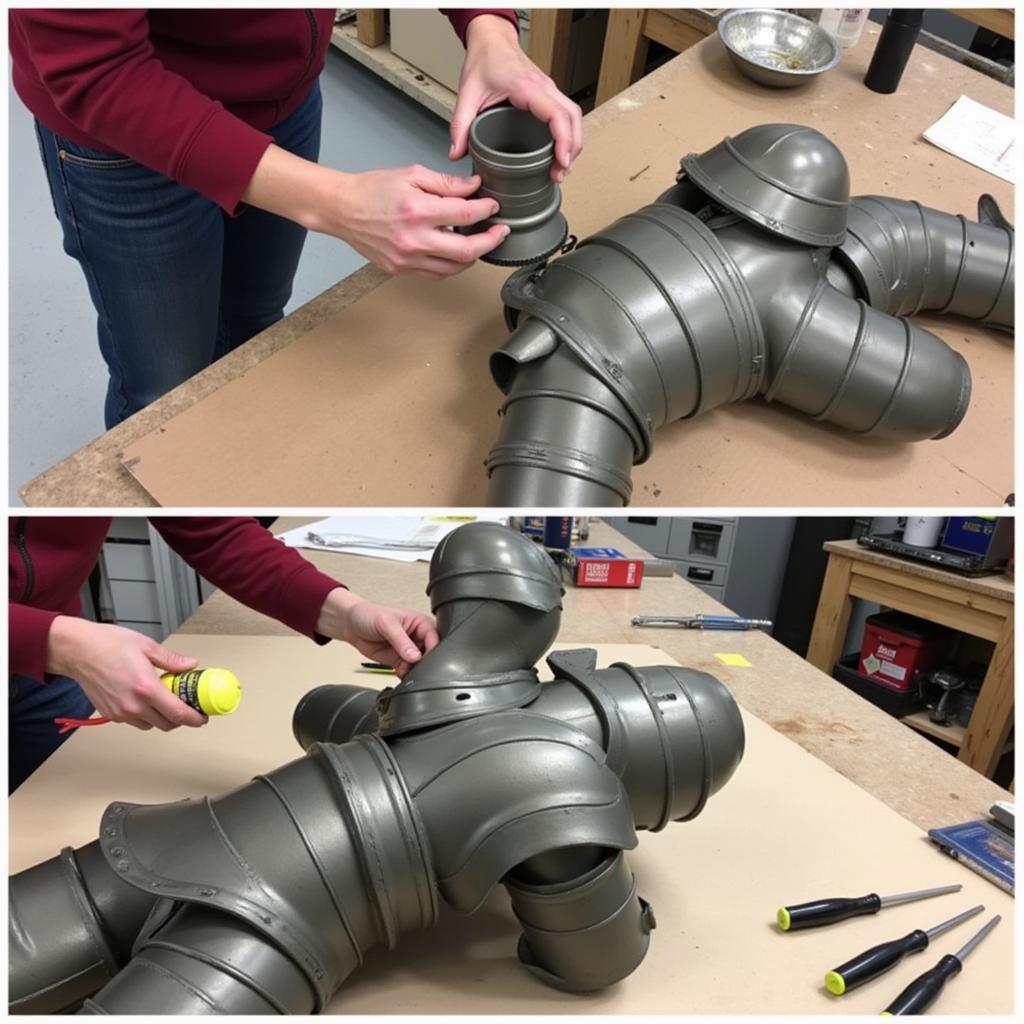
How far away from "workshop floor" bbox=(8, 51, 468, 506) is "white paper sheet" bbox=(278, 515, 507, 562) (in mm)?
713

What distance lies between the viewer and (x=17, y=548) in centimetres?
125

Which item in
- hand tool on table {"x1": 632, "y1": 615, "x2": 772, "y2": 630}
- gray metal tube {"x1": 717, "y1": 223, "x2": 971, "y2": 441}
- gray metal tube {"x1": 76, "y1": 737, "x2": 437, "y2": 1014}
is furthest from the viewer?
hand tool on table {"x1": 632, "y1": 615, "x2": 772, "y2": 630}

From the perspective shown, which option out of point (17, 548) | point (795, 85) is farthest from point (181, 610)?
point (795, 85)

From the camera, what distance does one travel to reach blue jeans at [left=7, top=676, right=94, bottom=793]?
1.38m

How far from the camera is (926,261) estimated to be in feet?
4.41

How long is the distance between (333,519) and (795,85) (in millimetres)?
1264

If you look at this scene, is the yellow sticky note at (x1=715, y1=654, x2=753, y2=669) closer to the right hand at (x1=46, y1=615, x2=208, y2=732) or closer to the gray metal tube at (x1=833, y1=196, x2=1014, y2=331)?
the gray metal tube at (x1=833, y1=196, x2=1014, y2=331)

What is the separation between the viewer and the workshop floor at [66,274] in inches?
101

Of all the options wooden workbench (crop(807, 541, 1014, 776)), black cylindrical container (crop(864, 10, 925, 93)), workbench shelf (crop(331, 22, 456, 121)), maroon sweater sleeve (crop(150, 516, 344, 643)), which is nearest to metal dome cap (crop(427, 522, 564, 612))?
maroon sweater sleeve (crop(150, 516, 344, 643))

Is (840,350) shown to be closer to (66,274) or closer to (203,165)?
(203,165)

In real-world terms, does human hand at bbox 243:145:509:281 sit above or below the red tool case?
above

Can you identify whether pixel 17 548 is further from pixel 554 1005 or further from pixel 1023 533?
pixel 1023 533

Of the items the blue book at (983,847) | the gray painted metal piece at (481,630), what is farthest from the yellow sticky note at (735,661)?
the gray painted metal piece at (481,630)

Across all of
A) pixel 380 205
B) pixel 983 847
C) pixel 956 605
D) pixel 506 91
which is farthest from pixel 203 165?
pixel 956 605
